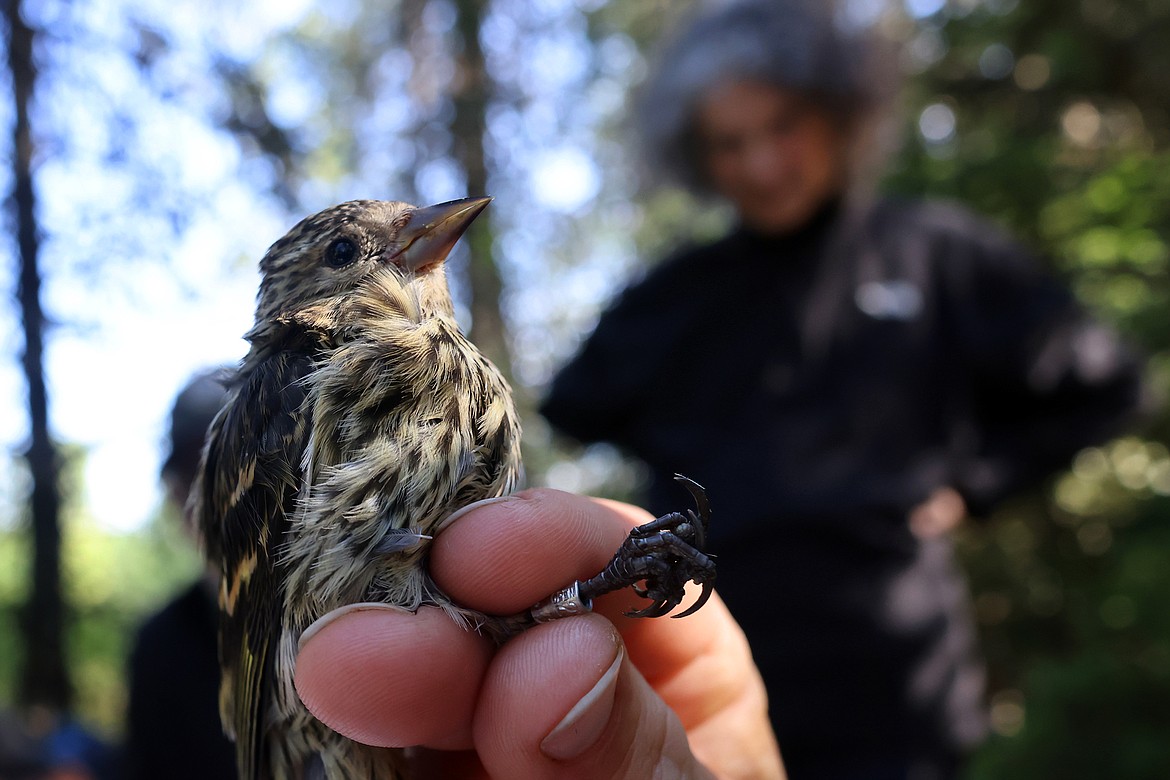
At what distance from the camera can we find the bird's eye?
169cm

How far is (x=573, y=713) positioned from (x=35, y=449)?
4552mm

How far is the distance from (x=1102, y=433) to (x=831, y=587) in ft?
4.05

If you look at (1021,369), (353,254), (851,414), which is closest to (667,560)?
(353,254)

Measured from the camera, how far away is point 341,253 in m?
1.71

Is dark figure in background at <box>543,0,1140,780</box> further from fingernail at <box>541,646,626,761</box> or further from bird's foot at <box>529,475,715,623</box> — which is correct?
fingernail at <box>541,646,626,761</box>

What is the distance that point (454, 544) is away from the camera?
133 cm

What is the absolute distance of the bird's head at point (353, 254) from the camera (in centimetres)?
155

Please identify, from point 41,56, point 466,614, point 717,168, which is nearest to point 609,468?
point 717,168

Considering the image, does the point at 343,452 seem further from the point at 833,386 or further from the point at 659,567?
the point at 833,386

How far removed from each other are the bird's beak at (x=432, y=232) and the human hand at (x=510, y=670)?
49cm

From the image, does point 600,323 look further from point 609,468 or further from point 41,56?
point 609,468

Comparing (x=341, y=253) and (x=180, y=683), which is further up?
(x=341, y=253)

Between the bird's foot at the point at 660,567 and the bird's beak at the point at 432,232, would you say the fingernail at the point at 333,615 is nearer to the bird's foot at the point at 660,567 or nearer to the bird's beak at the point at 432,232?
the bird's foot at the point at 660,567

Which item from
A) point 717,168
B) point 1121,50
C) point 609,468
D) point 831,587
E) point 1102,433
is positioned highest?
point 1121,50
